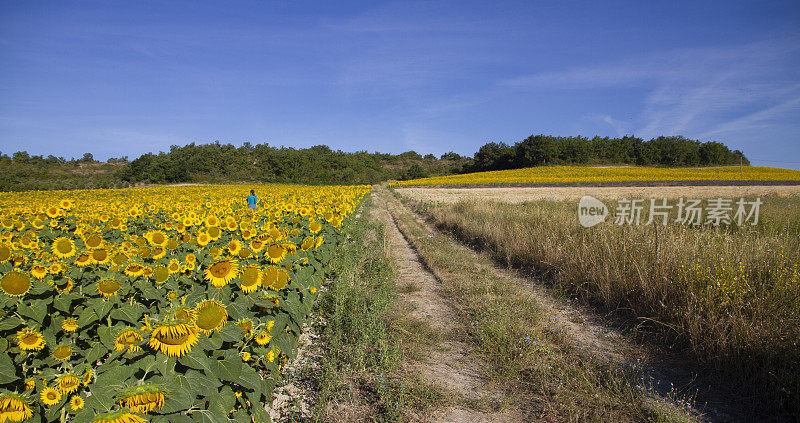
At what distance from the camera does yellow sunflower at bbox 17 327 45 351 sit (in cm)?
185

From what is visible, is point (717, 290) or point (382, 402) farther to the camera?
point (717, 290)

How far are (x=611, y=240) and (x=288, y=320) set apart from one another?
5801mm

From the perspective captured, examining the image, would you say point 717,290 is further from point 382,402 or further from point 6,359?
point 6,359

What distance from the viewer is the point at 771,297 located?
12.2 ft

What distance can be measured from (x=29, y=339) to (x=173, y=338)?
43.0 inches

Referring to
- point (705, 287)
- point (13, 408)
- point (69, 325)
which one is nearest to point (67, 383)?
point (13, 408)

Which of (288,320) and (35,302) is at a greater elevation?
(35,302)

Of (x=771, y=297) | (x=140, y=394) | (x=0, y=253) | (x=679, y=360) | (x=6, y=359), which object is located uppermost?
(x=0, y=253)

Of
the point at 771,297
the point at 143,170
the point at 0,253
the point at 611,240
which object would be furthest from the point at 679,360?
the point at 143,170

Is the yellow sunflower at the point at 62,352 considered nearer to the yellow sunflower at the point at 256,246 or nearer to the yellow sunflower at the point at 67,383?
the yellow sunflower at the point at 67,383

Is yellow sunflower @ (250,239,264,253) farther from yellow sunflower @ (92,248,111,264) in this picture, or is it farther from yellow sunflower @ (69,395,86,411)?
yellow sunflower @ (69,395,86,411)

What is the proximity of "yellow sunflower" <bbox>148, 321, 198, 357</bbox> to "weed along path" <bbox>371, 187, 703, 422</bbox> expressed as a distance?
1.94m

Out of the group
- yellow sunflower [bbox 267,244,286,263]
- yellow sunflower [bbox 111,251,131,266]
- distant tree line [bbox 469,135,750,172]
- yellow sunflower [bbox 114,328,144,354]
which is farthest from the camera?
distant tree line [bbox 469,135,750,172]

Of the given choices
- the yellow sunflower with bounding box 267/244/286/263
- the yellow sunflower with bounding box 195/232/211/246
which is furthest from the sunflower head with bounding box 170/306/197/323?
the yellow sunflower with bounding box 195/232/211/246
